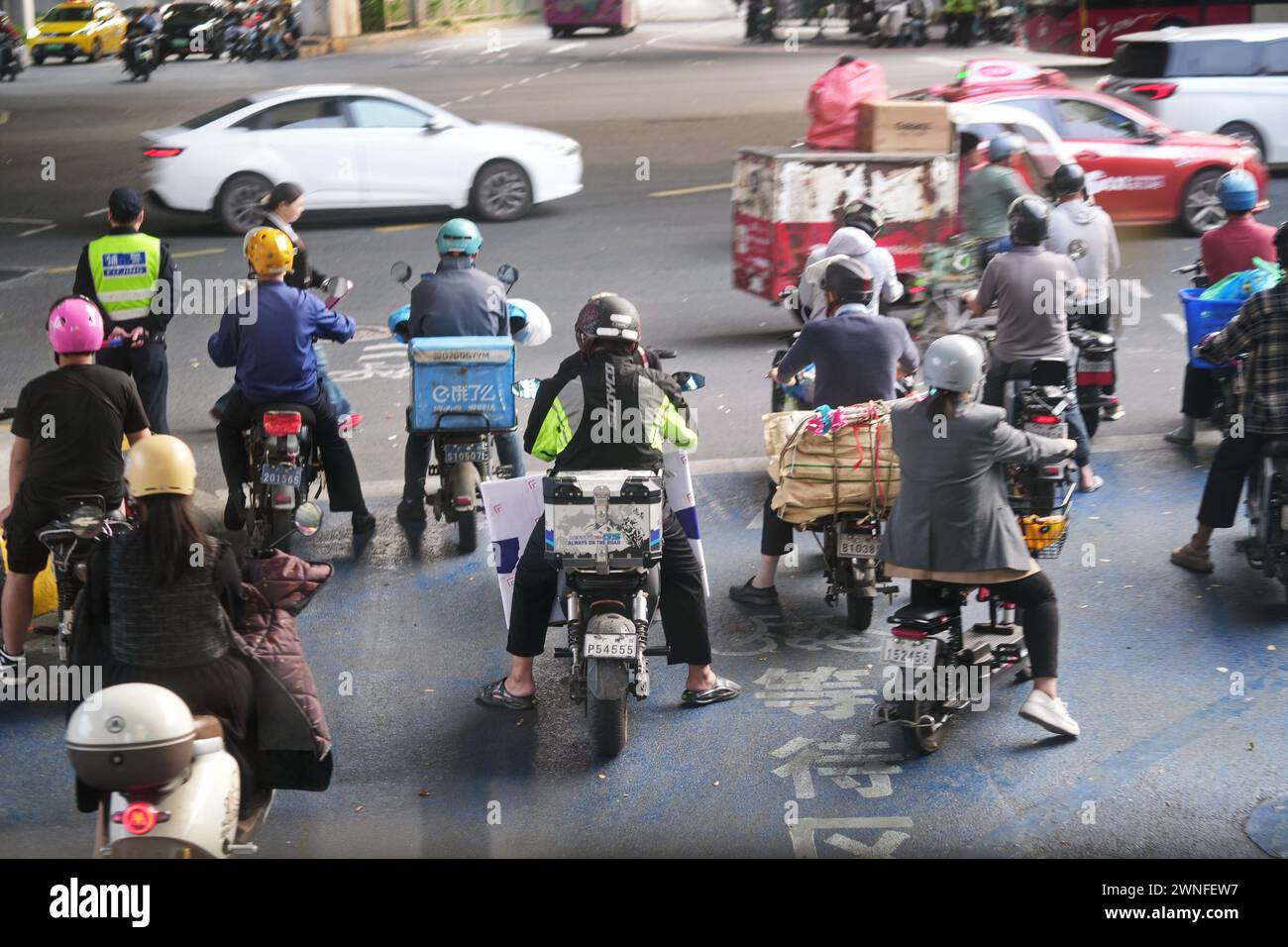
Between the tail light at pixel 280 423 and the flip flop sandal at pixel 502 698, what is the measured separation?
2.10 meters

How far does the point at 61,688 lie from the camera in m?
7.47

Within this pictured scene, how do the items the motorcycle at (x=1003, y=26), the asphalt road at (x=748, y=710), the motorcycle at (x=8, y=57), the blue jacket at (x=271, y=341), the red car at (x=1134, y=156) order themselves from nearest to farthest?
the asphalt road at (x=748, y=710)
the blue jacket at (x=271, y=341)
the red car at (x=1134, y=156)
the motorcycle at (x=8, y=57)
the motorcycle at (x=1003, y=26)

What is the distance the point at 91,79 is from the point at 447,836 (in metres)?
35.6

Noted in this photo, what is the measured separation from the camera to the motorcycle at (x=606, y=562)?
6555 mm

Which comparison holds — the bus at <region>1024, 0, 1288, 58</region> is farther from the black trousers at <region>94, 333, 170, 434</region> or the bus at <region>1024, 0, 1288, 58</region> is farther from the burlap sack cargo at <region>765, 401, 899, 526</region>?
the burlap sack cargo at <region>765, 401, 899, 526</region>

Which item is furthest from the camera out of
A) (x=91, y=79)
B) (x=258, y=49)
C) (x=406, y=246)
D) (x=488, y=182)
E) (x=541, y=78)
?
(x=258, y=49)

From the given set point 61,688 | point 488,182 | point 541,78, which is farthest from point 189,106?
point 61,688

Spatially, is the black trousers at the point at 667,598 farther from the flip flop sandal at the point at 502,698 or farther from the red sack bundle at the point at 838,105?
the red sack bundle at the point at 838,105

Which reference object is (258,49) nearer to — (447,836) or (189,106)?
(189,106)

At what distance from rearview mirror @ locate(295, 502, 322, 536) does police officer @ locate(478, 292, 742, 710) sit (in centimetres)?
196

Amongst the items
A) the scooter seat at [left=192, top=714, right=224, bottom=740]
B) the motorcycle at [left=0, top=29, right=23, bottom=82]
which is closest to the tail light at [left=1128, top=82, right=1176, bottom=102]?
the scooter seat at [left=192, top=714, right=224, bottom=740]

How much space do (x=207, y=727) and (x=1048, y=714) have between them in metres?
3.44

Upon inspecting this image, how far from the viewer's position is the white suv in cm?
1878

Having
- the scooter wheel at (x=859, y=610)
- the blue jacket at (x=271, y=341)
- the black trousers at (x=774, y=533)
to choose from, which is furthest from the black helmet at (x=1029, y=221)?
the blue jacket at (x=271, y=341)
